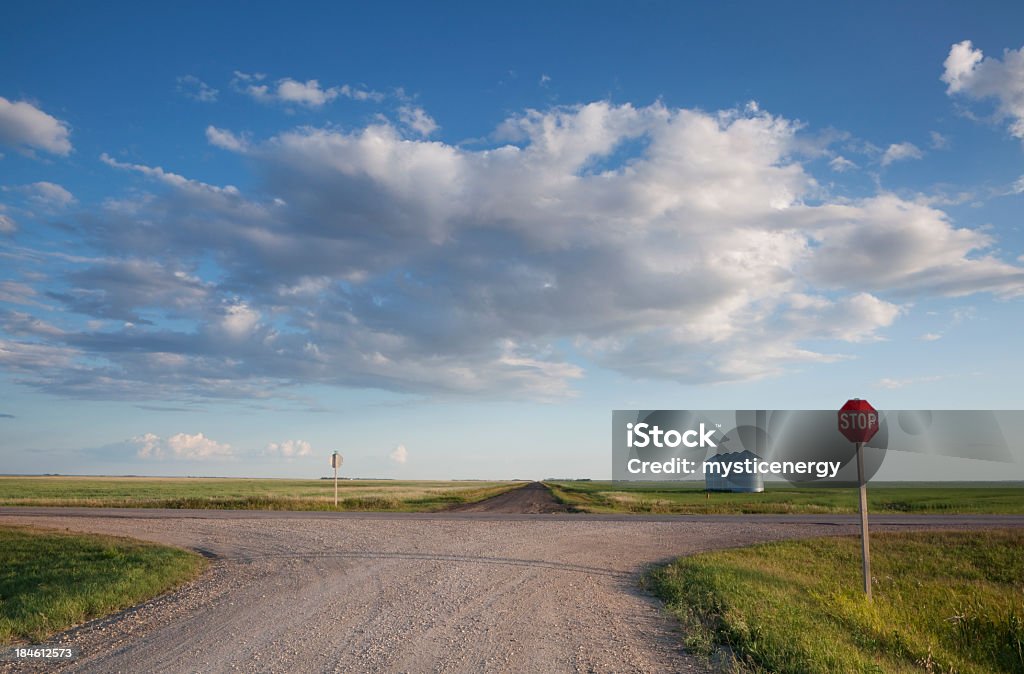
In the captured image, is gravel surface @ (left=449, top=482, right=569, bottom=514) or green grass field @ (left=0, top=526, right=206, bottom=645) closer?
green grass field @ (left=0, top=526, right=206, bottom=645)

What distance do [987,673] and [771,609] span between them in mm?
3963

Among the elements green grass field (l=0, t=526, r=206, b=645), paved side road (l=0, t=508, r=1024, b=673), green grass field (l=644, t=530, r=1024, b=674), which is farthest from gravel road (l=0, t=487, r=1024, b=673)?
green grass field (l=644, t=530, r=1024, b=674)

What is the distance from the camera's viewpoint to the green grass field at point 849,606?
32.2 ft

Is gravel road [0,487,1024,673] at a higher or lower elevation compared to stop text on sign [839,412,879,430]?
lower

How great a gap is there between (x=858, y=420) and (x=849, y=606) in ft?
11.6

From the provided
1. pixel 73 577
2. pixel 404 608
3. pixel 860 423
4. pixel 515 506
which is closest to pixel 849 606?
pixel 860 423

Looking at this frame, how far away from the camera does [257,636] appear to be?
10195mm

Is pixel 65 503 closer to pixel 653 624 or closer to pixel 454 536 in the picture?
pixel 454 536

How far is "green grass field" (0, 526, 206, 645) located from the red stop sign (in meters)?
14.4

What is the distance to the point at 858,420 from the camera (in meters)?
13.2

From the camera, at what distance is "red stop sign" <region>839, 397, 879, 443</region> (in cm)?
1309

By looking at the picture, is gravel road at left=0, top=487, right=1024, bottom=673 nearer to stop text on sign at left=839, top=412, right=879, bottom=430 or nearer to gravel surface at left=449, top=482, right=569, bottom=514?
stop text on sign at left=839, top=412, right=879, bottom=430

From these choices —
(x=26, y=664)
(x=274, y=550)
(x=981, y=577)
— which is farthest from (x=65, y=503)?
(x=981, y=577)

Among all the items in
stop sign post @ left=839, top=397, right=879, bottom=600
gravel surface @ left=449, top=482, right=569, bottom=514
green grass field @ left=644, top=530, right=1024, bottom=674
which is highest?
stop sign post @ left=839, top=397, right=879, bottom=600
